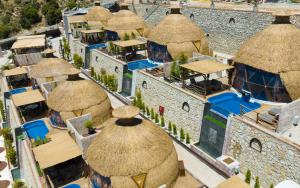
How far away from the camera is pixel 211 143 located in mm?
22953

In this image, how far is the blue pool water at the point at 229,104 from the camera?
2230cm

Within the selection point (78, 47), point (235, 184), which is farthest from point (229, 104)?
point (78, 47)

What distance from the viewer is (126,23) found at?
145ft

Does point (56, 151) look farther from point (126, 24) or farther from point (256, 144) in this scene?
point (126, 24)

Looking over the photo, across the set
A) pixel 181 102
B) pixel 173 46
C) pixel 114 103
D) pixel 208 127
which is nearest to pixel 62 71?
pixel 114 103

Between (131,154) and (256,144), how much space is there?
8.40 m

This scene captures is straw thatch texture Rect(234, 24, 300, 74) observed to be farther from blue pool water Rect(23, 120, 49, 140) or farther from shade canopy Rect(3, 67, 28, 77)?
shade canopy Rect(3, 67, 28, 77)

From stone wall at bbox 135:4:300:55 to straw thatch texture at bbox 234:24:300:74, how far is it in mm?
8128

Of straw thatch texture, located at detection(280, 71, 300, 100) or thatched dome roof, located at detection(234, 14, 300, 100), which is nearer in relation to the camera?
straw thatch texture, located at detection(280, 71, 300, 100)

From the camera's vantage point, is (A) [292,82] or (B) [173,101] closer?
(A) [292,82]

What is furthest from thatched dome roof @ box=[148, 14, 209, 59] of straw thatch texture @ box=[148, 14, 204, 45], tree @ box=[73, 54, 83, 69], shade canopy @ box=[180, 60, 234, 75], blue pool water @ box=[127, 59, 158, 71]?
tree @ box=[73, 54, 83, 69]

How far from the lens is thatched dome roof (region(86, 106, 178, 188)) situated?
1697cm

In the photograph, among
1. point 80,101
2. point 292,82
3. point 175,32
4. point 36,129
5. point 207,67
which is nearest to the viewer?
point 292,82

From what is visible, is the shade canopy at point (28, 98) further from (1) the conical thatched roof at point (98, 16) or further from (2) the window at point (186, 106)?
(1) the conical thatched roof at point (98, 16)
